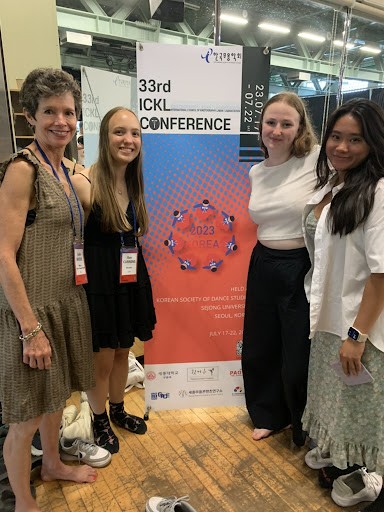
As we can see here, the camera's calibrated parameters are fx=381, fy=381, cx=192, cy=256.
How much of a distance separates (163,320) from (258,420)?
0.78m

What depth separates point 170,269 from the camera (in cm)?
212

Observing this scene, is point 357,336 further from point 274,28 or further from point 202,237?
point 274,28

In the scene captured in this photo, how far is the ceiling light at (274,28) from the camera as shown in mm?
6512

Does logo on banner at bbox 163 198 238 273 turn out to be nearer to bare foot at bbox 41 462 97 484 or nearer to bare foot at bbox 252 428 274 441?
bare foot at bbox 252 428 274 441

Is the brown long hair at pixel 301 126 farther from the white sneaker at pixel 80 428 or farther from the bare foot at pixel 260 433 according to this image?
the white sneaker at pixel 80 428

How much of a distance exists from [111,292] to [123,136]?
2.33 feet

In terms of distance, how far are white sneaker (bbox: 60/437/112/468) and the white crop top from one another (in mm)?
1363

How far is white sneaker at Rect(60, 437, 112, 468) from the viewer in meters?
1.91

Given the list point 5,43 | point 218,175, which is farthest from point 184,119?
point 5,43

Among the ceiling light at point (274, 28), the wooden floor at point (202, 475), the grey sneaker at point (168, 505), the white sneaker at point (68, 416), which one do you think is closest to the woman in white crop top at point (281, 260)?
the wooden floor at point (202, 475)

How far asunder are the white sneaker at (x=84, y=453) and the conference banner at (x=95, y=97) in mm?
1947

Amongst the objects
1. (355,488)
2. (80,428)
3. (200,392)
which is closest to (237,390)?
(200,392)

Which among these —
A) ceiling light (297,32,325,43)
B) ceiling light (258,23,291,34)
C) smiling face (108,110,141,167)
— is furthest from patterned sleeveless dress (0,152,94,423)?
ceiling light (297,32,325,43)

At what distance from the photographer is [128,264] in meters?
1.78
